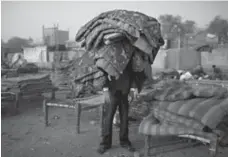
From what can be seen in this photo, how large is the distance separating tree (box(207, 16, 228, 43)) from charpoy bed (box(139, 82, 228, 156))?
2569 centimetres

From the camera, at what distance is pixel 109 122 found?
2.70m

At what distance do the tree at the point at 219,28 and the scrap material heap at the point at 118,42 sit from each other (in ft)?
84.0

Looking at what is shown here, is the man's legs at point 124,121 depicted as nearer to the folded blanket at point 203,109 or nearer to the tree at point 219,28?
the folded blanket at point 203,109

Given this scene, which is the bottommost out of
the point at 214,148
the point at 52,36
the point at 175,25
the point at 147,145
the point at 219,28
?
the point at 147,145

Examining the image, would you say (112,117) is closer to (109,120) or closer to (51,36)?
(109,120)

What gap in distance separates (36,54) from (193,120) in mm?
19613

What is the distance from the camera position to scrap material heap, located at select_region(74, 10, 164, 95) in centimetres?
228

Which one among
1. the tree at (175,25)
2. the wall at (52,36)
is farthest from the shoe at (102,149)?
the tree at (175,25)

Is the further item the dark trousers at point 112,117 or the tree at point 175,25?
the tree at point 175,25

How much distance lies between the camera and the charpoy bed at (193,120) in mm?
1943

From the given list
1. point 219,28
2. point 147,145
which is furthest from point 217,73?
point 219,28

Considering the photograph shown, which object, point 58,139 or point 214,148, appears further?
point 58,139

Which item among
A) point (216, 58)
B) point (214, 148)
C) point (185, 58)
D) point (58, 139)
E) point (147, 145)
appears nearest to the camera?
point (214, 148)

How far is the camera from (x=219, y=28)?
26859 mm
